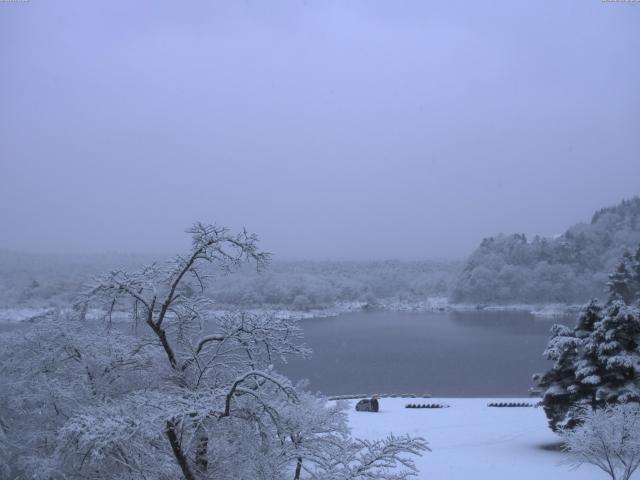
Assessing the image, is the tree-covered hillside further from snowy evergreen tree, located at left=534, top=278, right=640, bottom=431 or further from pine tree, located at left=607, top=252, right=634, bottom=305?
snowy evergreen tree, located at left=534, top=278, right=640, bottom=431

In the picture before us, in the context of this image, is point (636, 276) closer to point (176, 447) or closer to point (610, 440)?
point (610, 440)

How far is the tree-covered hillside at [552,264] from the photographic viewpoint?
7025 cm

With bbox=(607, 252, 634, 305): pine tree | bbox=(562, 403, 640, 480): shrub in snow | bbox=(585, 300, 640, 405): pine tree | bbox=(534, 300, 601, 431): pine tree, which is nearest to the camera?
bbox=(562, 403, 640, 480): shrub in snow

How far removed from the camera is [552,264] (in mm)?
75125

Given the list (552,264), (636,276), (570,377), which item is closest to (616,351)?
(570,377)

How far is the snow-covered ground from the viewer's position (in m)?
10.7

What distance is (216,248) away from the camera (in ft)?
13.0

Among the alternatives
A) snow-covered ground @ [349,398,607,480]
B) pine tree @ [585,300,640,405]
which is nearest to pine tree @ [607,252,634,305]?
snow-covered ground @ [349,398,607,480]

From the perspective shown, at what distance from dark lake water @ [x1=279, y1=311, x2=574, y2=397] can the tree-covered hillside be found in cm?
1784

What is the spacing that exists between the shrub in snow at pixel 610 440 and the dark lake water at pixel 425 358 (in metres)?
15.1

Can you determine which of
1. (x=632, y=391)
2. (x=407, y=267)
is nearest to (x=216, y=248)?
(x=632, y=391)

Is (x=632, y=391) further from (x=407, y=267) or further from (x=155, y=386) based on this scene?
(x=407, y=267)

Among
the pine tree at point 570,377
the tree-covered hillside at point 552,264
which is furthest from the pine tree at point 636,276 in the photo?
the tree-covered hillside at point 552,264

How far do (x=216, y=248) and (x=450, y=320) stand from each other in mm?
57388
